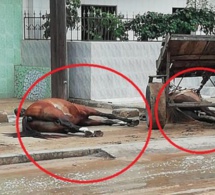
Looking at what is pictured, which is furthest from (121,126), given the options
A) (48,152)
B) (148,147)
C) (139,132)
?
(48,152)

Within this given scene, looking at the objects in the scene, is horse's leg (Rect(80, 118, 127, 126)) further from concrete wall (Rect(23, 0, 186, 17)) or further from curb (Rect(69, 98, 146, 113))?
concrete wall (Rect(23, 0, 186, 17))

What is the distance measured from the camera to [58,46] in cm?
1747

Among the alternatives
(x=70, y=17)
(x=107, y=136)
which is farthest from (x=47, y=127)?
(x=70, y=17)

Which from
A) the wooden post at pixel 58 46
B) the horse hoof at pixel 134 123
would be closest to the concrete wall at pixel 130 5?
the wooden post at pixel 58 46

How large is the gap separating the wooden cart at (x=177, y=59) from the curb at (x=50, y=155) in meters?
2.59

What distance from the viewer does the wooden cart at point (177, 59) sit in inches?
500

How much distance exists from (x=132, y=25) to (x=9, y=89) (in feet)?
13.7

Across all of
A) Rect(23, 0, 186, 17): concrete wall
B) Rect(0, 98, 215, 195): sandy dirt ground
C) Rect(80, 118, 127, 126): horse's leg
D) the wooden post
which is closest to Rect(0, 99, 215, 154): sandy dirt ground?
Rect(0, 98, 215, 195): sandy dirt ground

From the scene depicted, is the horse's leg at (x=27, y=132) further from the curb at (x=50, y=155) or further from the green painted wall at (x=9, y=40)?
the green painted wall at (x=9, y=40)

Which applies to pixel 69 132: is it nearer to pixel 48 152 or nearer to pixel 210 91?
pixel 48 152

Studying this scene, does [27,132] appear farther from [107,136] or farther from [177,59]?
[177,59]

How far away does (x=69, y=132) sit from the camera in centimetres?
1208

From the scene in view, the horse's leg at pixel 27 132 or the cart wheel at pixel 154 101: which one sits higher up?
the cart wheel at pixel 154 101

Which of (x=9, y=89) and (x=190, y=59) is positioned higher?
(x=190, y=59)
